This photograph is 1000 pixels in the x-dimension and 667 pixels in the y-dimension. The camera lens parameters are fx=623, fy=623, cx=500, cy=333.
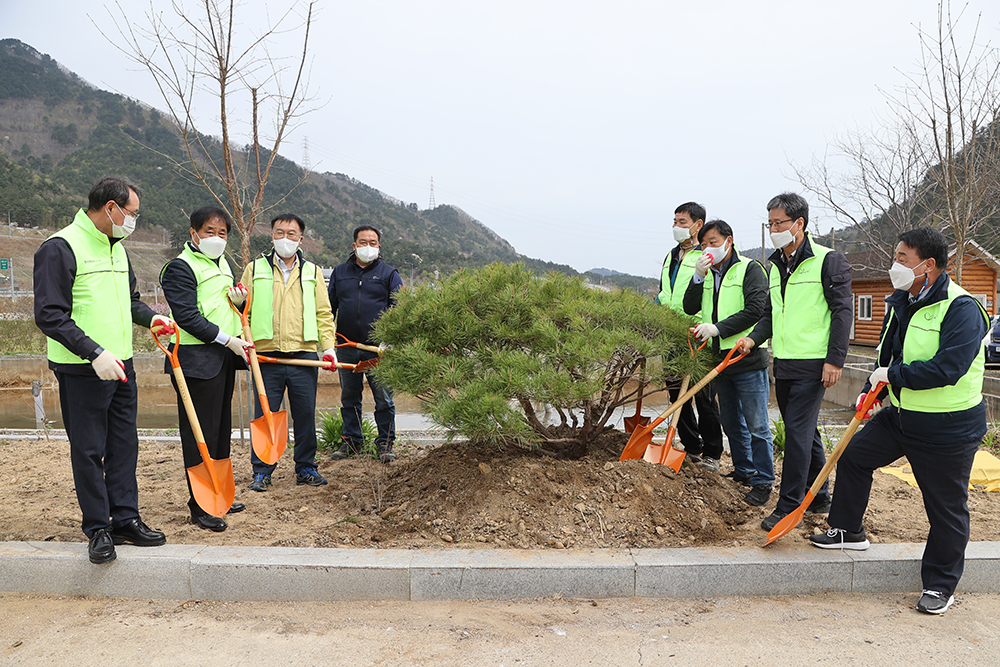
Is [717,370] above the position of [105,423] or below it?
above

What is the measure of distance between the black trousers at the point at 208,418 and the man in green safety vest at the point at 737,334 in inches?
120

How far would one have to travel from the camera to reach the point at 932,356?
282cm

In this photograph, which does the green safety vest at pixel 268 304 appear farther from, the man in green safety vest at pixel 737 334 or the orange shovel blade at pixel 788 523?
the orange shovel blade at pixel 788 523

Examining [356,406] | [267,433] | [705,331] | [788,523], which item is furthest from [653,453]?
[267,433]

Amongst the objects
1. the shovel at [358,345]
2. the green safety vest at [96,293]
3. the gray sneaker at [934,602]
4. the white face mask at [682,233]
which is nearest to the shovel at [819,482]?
the gray sneaker at [934,602]

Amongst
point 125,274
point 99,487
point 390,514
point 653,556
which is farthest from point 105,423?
point 653,556

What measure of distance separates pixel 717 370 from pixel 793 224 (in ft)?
3.25

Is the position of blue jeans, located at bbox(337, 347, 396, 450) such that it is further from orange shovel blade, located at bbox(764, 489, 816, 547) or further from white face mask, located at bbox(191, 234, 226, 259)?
orange shovel blade, located at bbox(764, 489, 816, 547)

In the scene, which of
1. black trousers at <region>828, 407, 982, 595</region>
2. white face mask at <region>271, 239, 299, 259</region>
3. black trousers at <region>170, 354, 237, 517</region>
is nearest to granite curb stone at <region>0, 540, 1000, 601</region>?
black trousers at <region>828, 407, 982, 595</region>

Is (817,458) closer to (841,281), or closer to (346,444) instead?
(841,281)

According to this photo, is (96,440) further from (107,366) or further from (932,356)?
(932,356)

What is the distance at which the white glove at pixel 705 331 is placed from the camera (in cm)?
406

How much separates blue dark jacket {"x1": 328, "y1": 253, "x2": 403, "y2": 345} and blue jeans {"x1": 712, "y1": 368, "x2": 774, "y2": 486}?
8.66ft

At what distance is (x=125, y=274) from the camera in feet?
10.7
